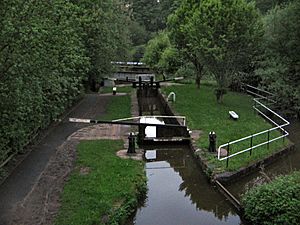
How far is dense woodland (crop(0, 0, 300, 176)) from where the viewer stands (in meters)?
11.3

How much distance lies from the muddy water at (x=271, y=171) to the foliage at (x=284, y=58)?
5.03 meters

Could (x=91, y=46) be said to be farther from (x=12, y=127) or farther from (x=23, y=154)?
(x=12, y=127)

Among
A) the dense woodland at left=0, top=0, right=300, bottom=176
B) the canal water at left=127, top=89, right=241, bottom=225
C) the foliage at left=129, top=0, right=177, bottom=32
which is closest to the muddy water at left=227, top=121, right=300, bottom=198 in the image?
the canal water at left=127, top=89, right=241, bottom=225

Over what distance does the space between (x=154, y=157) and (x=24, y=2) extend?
9.56 metres

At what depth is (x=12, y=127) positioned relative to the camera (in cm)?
1250

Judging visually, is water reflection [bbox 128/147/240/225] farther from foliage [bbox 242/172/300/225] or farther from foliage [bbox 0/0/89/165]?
foliage [bbox 0/0/89/165]

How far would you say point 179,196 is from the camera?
14750 millimetres

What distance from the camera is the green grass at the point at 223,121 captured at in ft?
55.6

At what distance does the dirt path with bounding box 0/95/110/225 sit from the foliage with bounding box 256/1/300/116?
1274cm

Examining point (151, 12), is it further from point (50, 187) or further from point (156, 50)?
point (50, 187)

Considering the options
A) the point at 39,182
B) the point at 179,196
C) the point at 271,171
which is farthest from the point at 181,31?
the point at 39,182

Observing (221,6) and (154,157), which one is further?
(221,6)

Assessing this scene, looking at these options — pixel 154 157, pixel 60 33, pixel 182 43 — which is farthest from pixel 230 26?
pixel 60 33

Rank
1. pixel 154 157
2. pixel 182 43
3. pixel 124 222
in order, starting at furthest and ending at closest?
Result: pixel 182 43
pixel 154 157
pixel 124 222
